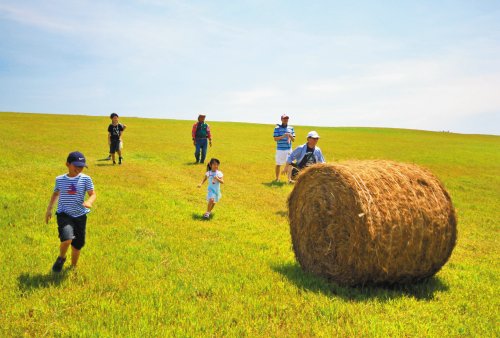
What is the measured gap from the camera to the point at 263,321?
15.1ft

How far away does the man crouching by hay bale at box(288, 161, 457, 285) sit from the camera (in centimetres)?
571

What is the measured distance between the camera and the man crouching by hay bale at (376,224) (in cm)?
571

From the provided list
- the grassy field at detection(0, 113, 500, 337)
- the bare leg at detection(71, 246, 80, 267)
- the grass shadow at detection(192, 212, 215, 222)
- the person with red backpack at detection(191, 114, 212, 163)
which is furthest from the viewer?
the person with red backpack at detection(191, 114, 212, 163)

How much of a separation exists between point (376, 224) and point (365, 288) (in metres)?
1.10

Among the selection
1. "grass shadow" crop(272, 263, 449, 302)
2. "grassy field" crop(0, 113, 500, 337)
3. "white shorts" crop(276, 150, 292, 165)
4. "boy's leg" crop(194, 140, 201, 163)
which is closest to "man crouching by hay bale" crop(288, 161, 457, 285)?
"grass shadow" crop(272, 263, 449, 302)

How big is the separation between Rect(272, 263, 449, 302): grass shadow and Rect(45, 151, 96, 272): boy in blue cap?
330 centimetres

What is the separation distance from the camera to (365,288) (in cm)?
595

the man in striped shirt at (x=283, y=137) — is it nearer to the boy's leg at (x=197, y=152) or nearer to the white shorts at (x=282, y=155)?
the white shorts at (x=282, y=155)

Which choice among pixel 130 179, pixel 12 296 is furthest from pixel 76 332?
pixel 130 179

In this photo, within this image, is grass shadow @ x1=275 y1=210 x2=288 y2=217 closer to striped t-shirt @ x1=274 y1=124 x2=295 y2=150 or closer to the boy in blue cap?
striped t-shirt @ x1=274 y1=124 x2=295 y2=150

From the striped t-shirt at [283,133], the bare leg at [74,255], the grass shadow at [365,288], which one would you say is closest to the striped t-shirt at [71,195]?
the bare leg at [74,255]

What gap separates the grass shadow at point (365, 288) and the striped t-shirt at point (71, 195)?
340cm

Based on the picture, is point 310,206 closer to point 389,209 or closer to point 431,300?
point 389,209

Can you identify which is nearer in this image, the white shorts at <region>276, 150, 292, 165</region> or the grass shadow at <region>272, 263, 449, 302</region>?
the grass shadow at <region>272, 263, 449, 302</region>
